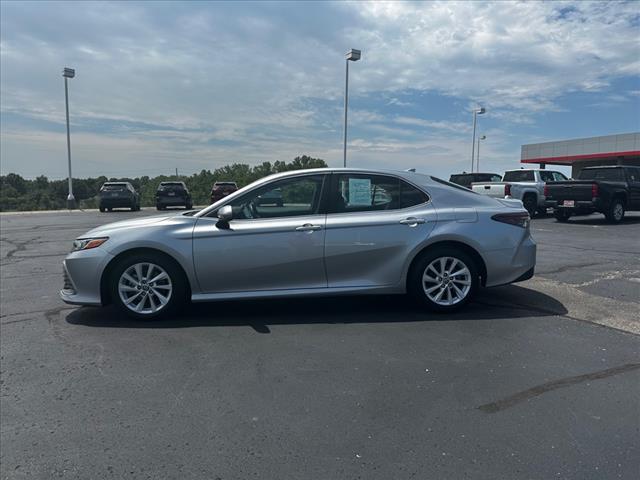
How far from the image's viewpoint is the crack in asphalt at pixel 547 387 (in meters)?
3.32

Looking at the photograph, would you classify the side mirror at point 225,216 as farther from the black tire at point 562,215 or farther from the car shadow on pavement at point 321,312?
the black tire at point 562,215

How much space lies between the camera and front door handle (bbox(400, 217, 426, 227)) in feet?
17.4

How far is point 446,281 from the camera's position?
5.36 metres

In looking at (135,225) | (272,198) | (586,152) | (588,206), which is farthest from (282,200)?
(586,152)

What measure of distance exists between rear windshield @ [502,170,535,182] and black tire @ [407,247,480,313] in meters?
15.7

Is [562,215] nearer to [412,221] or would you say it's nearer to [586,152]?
[412,221]

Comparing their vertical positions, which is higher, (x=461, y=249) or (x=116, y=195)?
(x=116, y=195)

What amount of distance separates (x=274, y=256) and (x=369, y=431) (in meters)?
2.47

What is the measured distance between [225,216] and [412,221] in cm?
198

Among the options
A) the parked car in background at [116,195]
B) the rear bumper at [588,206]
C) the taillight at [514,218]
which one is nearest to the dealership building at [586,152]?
the rear bumper at [588,206]

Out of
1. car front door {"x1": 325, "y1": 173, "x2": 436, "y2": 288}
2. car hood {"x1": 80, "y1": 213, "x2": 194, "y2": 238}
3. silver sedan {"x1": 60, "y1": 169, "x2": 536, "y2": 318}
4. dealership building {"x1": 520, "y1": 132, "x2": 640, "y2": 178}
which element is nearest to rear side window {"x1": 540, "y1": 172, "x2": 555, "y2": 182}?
silver sedan {"x1": 60, "y1": 169, "x2": 536, "y2": 318}

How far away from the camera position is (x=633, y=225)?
15.9m

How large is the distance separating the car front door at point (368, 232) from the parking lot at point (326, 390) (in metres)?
0.49

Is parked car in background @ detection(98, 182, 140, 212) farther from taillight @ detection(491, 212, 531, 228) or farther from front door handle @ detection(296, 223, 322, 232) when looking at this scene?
taillight @ detection(491, 212, 531, 228)
